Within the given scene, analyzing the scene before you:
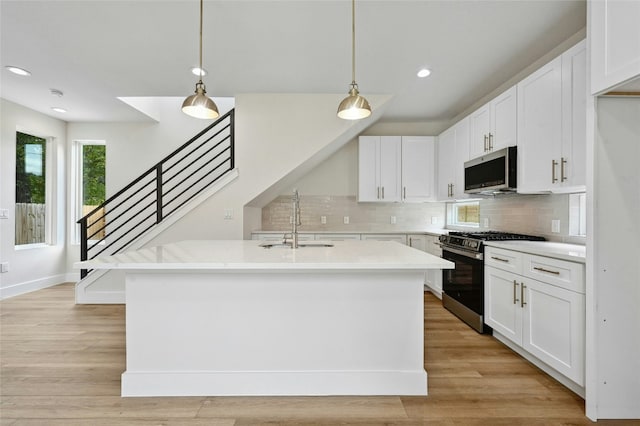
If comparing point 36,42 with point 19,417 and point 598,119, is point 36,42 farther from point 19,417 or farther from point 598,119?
point 598,119

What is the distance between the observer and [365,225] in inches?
206

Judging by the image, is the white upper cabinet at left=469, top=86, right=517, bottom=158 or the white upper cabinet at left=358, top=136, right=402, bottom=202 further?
the white upper cabinet at left=358, top=136, right=402, bottom=202

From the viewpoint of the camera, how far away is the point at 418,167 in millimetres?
4828

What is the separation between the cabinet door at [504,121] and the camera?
9.76 ft

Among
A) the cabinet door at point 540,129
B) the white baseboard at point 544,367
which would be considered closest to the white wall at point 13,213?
the white baseboard at point 544,367

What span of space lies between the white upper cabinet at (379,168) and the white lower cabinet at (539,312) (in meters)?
2.04

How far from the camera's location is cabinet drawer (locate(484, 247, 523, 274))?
8.45 ft

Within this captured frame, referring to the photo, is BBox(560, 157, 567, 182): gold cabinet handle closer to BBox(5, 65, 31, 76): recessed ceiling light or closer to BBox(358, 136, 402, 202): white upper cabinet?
BBox(358, 136, 402, 202): white upper cabinet

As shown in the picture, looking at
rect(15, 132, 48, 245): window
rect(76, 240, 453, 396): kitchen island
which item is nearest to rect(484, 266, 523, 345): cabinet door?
rect(76, 240, 453, 396): kitchen island

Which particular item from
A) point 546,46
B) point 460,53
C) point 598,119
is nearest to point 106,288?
point 460,53

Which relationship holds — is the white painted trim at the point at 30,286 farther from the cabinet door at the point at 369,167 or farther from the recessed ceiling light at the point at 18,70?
the cabinet door at the point at 369,167

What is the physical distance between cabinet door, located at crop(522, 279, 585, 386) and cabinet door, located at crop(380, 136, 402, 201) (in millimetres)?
2539

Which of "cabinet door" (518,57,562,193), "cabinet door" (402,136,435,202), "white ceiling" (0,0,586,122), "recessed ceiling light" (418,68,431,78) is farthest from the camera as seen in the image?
"cabinet door" (402,136,435,202)

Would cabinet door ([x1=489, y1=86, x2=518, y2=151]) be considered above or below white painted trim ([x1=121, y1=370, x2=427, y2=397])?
above
